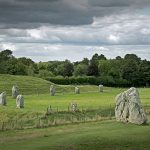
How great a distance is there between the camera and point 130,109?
159 ft

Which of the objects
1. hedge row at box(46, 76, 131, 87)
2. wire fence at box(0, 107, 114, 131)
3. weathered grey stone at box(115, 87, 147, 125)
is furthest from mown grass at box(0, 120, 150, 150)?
hedge row at box(46, 76, 131, 87)

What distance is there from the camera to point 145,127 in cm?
4459

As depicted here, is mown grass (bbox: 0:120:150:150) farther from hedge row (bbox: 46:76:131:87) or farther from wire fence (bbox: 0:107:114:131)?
hedge row (bbox: 46:76:131:87)

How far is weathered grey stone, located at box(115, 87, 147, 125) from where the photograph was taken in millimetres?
47312

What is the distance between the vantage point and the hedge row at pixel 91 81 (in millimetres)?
149750

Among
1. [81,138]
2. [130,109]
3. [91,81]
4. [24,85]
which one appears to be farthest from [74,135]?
[91,81]

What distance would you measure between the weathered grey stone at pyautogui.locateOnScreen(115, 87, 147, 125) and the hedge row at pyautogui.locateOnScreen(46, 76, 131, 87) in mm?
97661

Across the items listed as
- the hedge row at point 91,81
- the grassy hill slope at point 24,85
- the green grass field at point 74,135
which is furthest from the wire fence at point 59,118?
the hedge row at point 91,81

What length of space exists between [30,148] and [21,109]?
88.7 ft

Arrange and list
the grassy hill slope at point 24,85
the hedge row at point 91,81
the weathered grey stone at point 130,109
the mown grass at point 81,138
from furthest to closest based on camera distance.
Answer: the hedge row at point 91,81 → the grassy hill slope at point 24,85 → the weathered grey stone at point 130,109 → the mown grass at point 81,138

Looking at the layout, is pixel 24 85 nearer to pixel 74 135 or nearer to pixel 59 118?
pixel 59 118

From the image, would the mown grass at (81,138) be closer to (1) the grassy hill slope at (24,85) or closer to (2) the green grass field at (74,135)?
(2) the green grass field at (74,135)

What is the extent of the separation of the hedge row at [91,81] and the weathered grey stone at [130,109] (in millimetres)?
97661

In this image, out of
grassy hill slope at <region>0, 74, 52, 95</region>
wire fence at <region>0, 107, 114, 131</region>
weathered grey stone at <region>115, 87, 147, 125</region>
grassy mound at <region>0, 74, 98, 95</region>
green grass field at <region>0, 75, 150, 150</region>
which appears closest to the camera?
green grass field at <region>0, 75, 150, 150</region>
